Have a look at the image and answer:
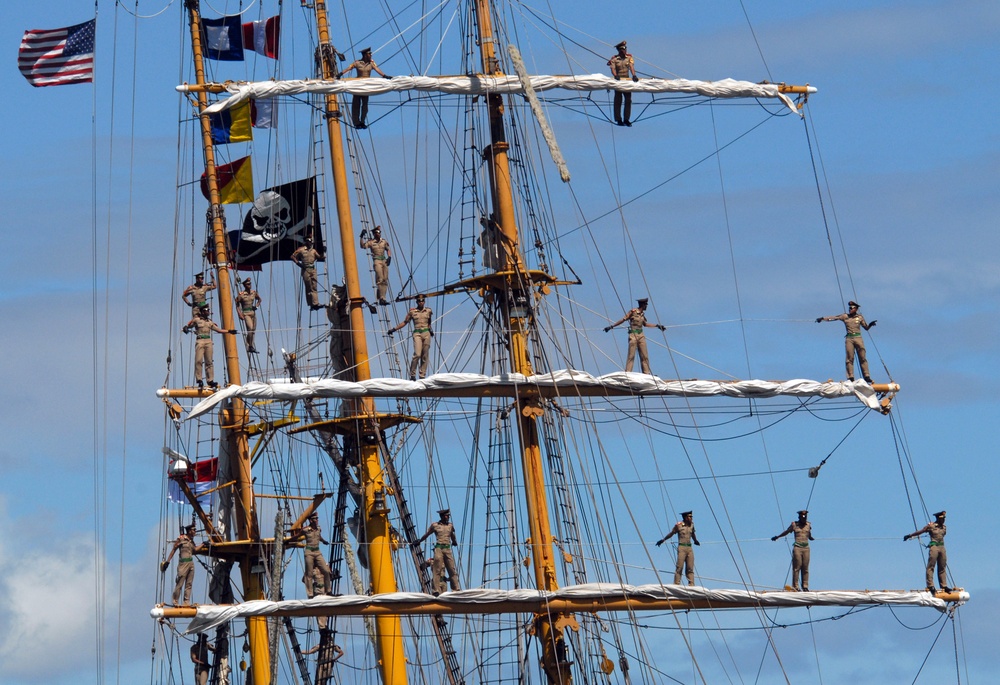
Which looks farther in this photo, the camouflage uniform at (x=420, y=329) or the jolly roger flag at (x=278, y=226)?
the jolly roger flag at (x=278, y=226)

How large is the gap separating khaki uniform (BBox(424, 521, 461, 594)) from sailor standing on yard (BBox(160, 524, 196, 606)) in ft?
17.6

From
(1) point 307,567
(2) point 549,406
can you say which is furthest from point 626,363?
(1) point 307,567

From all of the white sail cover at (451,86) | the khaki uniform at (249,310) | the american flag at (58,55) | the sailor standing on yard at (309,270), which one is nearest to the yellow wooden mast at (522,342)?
the white sail cover at (451,86)

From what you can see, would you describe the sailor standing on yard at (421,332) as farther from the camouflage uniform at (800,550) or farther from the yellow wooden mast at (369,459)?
the camouflage uniform at (800,550)

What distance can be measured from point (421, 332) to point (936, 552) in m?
11.9

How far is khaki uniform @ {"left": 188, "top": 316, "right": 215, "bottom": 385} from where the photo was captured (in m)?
90.2

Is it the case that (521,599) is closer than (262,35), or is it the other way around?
(521,599)

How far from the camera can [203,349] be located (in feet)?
297

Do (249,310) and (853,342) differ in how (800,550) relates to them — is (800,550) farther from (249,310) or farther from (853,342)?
(249,310)

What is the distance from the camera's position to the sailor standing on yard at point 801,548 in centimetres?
8800

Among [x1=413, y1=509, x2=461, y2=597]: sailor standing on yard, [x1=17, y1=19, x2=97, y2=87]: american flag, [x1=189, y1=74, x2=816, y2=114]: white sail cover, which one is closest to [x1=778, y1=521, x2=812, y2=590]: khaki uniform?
[x1=413, y1=509, x2=461, y2=597]: sailor standing on yard

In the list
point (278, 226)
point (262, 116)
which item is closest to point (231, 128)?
point (262, 116)

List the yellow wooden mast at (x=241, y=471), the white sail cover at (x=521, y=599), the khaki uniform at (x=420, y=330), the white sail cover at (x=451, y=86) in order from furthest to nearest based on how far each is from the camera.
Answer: the yellow wooden mast at (x=241, y=471) < the white sail cover at (x=451, y=86) < the khaki uniform at (x=420, y=330) < the white sail cover at (x=521, y=599)

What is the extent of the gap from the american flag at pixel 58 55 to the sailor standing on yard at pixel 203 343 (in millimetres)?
7674
